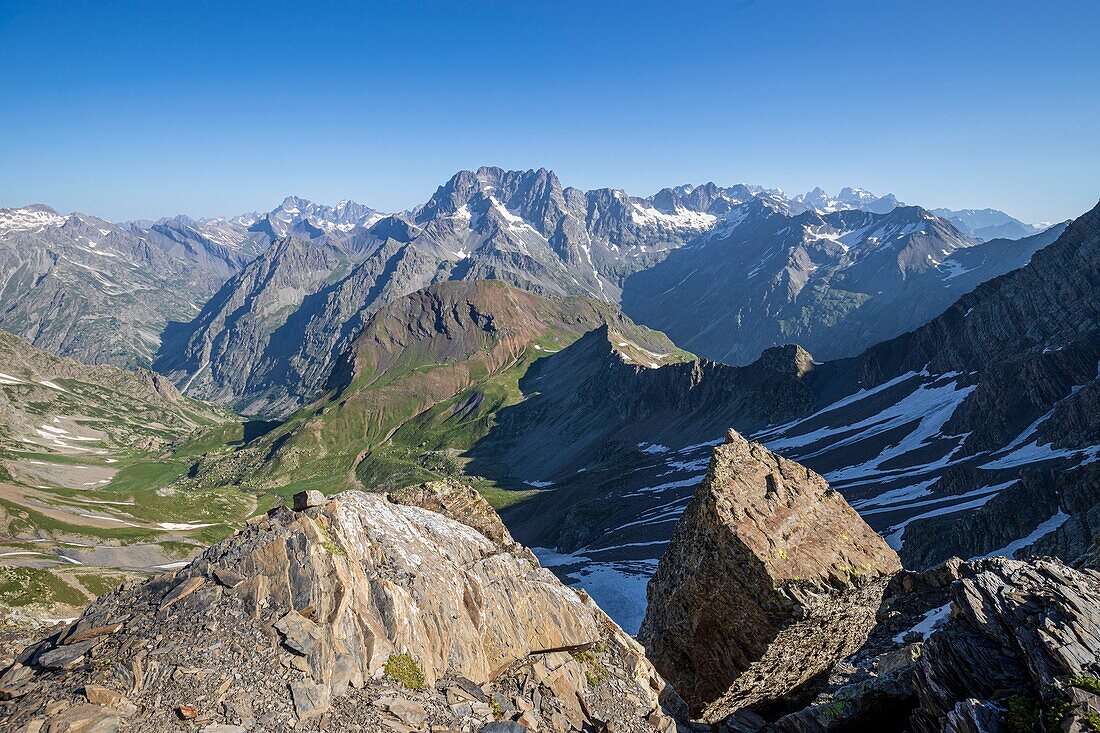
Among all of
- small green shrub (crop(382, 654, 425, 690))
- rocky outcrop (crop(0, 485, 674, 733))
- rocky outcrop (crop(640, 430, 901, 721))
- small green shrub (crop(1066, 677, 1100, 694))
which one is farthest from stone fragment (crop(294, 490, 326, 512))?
small green shrub (crop(1066, 677, 1100, 694))

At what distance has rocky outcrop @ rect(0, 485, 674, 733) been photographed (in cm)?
1700

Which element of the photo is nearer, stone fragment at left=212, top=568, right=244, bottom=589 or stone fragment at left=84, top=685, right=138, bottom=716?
stone fragment at left=84, top=685, right=138, bottom=716

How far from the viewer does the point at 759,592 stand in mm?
27984

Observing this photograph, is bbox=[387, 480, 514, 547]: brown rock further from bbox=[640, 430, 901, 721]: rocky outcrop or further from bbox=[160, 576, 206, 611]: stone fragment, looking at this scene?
bbox=[160, 576, 206, 611]: stone fragment

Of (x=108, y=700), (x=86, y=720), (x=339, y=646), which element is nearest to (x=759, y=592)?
(x=339, y=646)

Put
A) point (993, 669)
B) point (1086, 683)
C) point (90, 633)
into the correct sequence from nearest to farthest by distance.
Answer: point (1086, 683)
point (90, 633)
point (993, 669)

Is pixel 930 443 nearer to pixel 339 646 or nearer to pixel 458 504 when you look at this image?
pixel 458 504

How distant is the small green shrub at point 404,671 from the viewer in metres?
19.9

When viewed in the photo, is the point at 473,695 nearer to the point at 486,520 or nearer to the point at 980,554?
the point at 486,520

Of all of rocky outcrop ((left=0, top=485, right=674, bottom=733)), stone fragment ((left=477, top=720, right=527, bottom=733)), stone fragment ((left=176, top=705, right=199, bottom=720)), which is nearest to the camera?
stone fragment ((left=176, top=705, right=199, bottom=720))

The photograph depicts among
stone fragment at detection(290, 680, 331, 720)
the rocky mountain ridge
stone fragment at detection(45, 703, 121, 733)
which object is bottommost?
the rocky mountain ridge

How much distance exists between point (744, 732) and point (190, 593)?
25.8 meters

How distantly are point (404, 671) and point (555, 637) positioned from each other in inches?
315

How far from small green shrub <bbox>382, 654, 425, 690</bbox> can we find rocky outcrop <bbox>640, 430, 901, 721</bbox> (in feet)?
53.7
